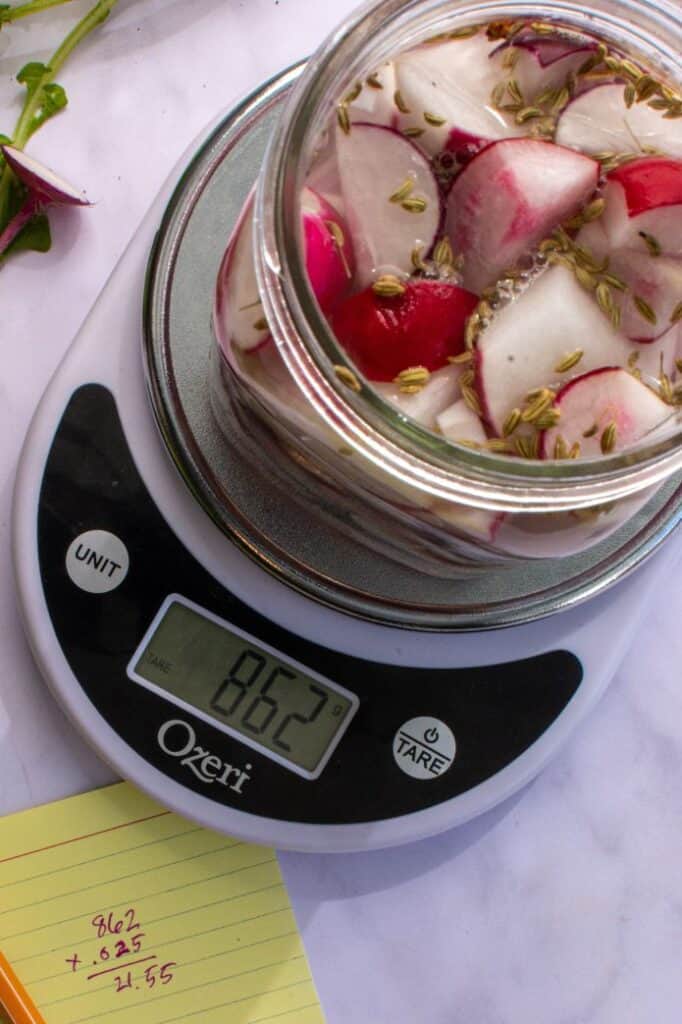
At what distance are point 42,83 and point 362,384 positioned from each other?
0.42 metres

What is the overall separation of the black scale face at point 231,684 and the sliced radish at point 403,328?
0.22m

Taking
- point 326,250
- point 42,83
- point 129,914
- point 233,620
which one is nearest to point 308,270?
point 326,250

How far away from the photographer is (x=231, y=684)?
63 centimetres

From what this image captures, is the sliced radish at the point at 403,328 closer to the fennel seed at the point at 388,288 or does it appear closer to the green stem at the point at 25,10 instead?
the fennel seed at the point at 388,288

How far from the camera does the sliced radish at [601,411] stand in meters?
0.46

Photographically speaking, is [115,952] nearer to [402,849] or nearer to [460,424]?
[402,849]

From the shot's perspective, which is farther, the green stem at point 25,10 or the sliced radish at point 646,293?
the green stem at point 25,10

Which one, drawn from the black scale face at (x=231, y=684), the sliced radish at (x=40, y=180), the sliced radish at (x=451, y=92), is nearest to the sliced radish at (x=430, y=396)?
the sliced radish at (x=451, y=92)

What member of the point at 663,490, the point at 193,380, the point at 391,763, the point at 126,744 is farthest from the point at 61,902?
the point at 663,490

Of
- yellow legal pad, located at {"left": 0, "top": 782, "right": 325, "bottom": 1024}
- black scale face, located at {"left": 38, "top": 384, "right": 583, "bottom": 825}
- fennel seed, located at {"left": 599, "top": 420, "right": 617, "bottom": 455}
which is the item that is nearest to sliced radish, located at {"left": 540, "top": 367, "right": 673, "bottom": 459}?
fennel seed, located at {"left": 599, "top": 420, "right": 617, "bottom": 455}

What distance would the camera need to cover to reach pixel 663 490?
630mm

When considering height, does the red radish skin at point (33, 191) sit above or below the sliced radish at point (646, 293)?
below

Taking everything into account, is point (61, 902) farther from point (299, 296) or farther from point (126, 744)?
point (299, 296)

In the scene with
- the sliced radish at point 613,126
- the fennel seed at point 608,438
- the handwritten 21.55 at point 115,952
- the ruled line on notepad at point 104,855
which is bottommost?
the handwritten 21.55 at point 115,952
